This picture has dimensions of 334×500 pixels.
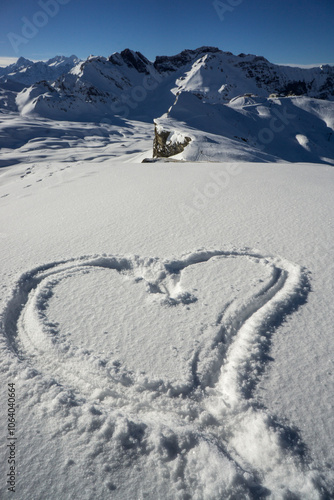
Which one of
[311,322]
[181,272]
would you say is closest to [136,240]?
[181,272]

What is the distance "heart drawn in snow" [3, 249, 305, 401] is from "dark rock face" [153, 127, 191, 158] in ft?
27.0

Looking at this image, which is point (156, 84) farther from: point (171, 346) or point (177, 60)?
point (171, 346)

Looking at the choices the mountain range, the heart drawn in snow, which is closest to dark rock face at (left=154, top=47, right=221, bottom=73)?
the mountain range

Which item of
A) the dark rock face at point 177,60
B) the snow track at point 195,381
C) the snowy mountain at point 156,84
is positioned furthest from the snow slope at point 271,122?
the dark rock face at point 177,60

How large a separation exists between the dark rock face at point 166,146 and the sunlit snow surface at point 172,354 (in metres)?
7.26

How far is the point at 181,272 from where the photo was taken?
2203 millimetres

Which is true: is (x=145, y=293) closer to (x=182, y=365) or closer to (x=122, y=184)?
(x=182, y=365)

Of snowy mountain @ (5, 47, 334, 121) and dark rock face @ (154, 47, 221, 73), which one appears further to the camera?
dark rock face @ (154, 47, 221, 73)

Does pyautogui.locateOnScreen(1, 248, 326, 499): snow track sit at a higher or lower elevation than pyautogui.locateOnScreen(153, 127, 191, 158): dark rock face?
lower

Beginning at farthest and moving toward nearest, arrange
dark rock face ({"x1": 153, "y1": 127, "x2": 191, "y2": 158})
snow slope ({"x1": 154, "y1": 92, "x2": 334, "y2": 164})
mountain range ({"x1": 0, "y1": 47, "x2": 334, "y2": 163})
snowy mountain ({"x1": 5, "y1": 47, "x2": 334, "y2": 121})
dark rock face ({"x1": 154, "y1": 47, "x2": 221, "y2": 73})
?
dark rock face ({"x1": 154, "y1": 47, "x2": 221, "y2": 73}), snowy mountain ({"x1": 5, "y1": 47, "x2": 334, "y2": 121}), snow slope ({"x1": 154, "y1": 92, "x2": 334, "y2": 164}), mountain range ({"x1": 0, "y1": 47, "x2": 334, "y2": 163}), dark rock face ({"x1": 153, "y1": 127, "x2": 191, "y2": 158})

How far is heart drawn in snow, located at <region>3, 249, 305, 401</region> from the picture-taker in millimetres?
1376

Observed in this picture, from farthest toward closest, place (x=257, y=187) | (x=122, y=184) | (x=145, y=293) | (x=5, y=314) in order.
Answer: (x=122, y=184) < (x=257, y=187) < (x=145, y=293) < (x=5, y=314)

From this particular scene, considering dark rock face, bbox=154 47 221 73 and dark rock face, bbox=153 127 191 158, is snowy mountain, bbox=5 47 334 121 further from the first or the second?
dark rock face, bbox=153 127 191 158

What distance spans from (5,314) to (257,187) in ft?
12.1
